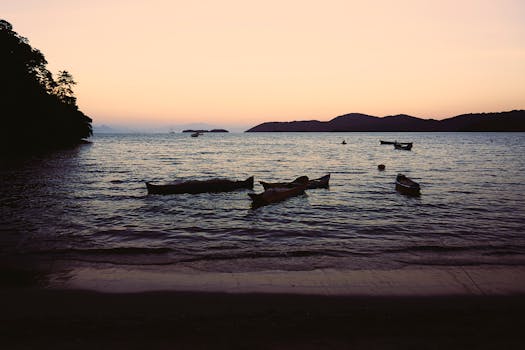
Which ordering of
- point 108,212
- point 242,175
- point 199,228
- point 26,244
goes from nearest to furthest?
point 26,244
point 199,228
point 108,212
point 242,175

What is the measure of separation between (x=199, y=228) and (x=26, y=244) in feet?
20.1

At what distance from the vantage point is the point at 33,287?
7.85 m

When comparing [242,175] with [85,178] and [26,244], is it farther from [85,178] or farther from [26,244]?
[26,244]

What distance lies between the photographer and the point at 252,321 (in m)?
6.18

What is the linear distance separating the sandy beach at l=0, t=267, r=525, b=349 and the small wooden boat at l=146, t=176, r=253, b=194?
13.1 m

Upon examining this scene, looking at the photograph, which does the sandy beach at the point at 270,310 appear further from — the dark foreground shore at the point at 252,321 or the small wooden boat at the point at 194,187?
the small wooden boat at the point at 194,187

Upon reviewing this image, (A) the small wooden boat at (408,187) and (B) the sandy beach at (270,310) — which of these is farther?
(A) the small wooden boat at (408,187)

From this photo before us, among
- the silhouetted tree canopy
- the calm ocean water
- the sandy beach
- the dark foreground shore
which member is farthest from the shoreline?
the silhouetted tree canopy

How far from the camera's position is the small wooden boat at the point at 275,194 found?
18125 mm

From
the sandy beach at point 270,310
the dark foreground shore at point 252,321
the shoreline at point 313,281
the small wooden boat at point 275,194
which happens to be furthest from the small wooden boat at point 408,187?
the dark foreground shore at point 252,321

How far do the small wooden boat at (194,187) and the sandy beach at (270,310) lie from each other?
13103 millimetres

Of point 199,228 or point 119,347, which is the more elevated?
point 119,347

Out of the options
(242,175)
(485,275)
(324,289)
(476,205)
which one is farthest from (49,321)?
(242,175)

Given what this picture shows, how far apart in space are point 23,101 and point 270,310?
6355 cm
